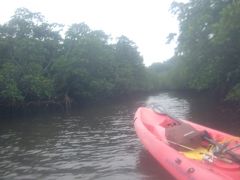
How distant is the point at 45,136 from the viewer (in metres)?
16.0

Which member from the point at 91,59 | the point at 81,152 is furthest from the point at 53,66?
the point at 81,152

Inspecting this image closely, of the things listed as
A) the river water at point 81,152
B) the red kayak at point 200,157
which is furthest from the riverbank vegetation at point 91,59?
the red kayak at point 200,157

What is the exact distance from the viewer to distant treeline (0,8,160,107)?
92.3 ft

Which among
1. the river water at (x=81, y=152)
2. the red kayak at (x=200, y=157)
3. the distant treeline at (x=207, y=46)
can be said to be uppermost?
the distant treeline at (x=207, y=46)

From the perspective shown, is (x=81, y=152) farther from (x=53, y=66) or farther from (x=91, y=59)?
(x=91, y=59)

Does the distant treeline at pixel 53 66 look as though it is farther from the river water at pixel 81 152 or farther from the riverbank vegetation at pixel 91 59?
the river water at pixel 81 152

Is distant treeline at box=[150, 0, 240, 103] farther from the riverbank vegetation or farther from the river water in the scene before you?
the river water

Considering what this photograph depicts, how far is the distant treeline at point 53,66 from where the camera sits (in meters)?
28.1

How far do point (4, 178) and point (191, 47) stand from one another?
1516 cm

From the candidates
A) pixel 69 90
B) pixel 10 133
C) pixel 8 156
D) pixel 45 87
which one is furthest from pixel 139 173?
pixel 69 90

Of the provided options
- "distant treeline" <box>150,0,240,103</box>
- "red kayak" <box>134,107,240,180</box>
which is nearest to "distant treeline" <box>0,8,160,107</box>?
"distant treeline" <box>150,0,240,103</box>

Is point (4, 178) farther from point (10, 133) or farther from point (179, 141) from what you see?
point (10, 133)

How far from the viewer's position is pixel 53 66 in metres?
33.8

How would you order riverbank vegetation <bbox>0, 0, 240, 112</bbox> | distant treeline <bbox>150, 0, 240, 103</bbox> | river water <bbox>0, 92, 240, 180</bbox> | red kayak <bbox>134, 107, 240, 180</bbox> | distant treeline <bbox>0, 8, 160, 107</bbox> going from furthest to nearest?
distant treeline <bbox>0, 8, 160, 107</bbox>
riverbank vegetation <bbox>0, 0, 240, 112</bbox>
distant treeline <bbox>150, 0, 240, 103</bbox>
river water <bbox>0, 92, 240, 180</bbox>
red kayak <bbox>134, 107, 240, 180</bbox>
